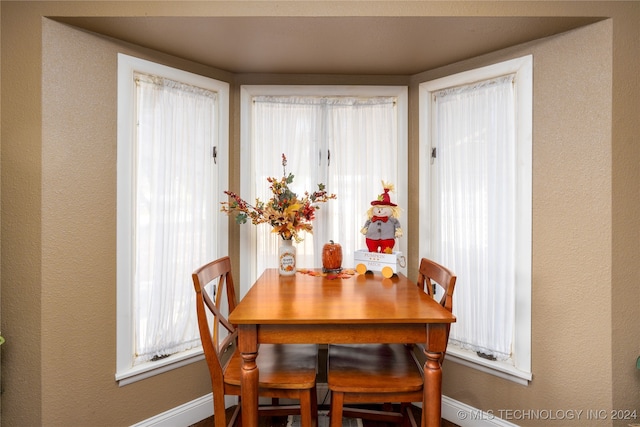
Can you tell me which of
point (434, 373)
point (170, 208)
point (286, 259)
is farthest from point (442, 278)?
point (170, 208)

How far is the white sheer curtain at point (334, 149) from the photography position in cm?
246

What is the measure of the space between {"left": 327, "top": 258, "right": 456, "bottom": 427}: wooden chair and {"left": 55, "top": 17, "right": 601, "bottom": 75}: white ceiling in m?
1.19

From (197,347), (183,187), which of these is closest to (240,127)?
(183,187)

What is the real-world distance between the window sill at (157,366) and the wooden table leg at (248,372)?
2.82 ft

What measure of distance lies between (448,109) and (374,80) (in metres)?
0.53

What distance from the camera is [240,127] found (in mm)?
2473

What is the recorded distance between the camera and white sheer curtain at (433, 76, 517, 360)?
6.77 ft

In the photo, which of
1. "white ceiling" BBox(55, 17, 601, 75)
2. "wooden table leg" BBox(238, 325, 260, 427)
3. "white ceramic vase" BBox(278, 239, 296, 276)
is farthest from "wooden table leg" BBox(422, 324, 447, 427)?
"white ceiling" BBox(55, 17, 601, 75)

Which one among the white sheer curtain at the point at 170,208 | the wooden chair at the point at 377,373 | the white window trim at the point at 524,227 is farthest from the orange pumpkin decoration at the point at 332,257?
the white window trim at the point at 524,227

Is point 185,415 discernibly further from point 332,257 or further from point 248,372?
point 332,257

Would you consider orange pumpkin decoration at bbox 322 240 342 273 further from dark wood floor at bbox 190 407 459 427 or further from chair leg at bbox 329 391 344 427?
dark wood floor at bbox 190 407 459 427

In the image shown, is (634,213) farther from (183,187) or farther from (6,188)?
(6,188)

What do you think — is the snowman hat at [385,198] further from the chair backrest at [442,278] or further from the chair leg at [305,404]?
the chair leg at [305,404]

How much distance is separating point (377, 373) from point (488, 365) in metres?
0.84
